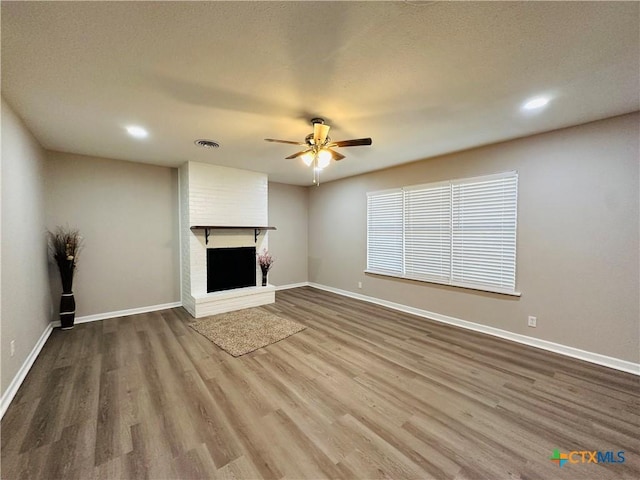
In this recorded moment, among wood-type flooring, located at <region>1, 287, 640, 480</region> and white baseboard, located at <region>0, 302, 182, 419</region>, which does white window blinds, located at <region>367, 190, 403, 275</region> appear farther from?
white baseboard, located at <region>0, 302, 182, 419</region>

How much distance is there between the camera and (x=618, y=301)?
2746 millimetres

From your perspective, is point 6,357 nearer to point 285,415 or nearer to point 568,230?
point 285,415

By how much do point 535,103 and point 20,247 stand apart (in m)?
5.18

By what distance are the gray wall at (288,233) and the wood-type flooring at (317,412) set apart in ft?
10.6

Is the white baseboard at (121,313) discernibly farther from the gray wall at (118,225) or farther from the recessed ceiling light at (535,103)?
the recessed ceiling light at (535,103)

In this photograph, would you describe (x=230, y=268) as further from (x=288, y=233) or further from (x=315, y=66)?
(x=315, y=66)

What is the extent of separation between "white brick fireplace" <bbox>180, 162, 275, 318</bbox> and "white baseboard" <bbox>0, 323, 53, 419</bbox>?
5.79ft

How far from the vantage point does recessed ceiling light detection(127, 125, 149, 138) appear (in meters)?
3.04

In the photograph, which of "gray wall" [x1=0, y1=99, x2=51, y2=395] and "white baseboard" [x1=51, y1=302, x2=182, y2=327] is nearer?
"gray wall" [x1=0, y1=99, x2=51, y2=395]

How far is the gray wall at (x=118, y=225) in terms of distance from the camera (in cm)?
402

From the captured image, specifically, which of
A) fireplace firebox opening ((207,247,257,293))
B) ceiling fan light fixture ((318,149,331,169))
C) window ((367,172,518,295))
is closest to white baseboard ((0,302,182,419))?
fireplace firebox opening ((207,247,257,293))

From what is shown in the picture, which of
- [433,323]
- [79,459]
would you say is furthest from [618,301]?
[79,459]

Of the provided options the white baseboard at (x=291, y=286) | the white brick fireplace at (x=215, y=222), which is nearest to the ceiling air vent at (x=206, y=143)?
the white brick fireplace at (x=215, y=222)

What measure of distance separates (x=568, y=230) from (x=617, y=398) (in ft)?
5.56
